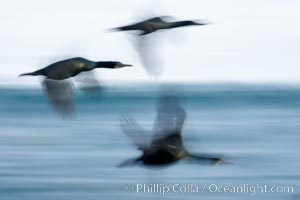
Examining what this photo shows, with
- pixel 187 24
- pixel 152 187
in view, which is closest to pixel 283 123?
pixel 152 187

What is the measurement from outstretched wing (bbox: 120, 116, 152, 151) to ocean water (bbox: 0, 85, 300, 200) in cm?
37

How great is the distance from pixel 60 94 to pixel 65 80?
7.0 inches

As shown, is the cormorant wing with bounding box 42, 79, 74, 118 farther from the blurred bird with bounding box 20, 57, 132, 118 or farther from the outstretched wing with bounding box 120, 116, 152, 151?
the outstretched wing with bounding box 120, 116, 152, 151

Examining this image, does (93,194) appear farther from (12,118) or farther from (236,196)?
(12,118)

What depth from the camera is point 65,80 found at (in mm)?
10867

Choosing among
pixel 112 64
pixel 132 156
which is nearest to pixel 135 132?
pixel 112 64

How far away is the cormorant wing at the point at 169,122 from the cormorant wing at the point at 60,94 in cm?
72

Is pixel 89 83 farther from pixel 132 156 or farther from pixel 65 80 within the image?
pixel 132 156

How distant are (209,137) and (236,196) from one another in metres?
6.87

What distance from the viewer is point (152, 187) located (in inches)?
654

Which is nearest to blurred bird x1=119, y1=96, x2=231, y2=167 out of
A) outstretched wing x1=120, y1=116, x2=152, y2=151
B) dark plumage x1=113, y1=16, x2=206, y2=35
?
outstretched wing x1=120, y1=116, x2=152, y2=151

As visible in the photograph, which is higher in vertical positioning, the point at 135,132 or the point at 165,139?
the point at 135,132

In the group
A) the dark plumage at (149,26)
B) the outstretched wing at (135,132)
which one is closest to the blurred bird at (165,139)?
the outstretched wing at (135,132)

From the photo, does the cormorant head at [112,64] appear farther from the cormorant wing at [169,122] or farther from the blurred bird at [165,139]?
the cormorant wing at [169,122]
